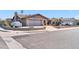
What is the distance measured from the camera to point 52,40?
447 centimetres

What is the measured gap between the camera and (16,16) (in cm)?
447

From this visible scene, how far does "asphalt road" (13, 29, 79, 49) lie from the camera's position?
443cm

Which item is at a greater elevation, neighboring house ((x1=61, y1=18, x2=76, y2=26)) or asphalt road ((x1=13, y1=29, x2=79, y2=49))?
neighboring house ((x1=61, y1=18, x2=76, y2=26))

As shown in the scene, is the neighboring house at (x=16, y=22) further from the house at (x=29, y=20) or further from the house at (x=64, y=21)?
the house at (x=64, y=21)

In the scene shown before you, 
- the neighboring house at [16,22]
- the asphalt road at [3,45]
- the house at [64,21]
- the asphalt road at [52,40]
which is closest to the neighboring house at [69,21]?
the house at [64,21]

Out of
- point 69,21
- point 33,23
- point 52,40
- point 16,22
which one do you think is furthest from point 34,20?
point 69,21

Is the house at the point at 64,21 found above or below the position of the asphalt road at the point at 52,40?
above

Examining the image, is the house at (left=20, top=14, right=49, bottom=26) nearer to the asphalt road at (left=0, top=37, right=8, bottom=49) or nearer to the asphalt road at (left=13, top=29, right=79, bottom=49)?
the asphalt road at (left=13, top=29, right=79, bottom=49)

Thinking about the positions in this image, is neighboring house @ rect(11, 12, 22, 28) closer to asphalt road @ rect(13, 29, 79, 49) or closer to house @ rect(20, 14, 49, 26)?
house @ rect(20, 14, 49, 26)

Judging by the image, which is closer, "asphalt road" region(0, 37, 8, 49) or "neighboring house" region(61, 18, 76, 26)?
"asphalt road" region(0, 37, 8, 49)

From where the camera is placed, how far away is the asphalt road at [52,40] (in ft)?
14.5

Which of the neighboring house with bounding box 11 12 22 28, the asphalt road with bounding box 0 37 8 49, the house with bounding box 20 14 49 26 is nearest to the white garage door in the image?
the house with bounding box 20 14 49 26

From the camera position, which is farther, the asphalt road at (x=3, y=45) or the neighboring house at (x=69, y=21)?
the neighboring house at (x=69, y=21)
